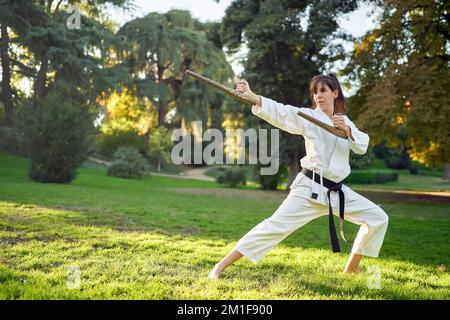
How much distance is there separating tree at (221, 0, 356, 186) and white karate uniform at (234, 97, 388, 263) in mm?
13648

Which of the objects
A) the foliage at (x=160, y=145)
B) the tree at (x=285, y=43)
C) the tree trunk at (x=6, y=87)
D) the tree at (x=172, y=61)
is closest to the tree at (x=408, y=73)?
the tree at (x=285, y=43)

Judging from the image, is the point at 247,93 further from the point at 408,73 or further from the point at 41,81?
the point at 41,81

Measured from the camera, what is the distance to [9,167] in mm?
19859

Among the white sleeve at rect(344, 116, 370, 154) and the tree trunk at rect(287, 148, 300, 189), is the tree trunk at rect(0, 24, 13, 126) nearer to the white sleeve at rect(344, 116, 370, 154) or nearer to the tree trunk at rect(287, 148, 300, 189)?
the tree trunk at rect(287, 148, 300, 189)

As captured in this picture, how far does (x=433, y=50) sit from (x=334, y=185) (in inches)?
563

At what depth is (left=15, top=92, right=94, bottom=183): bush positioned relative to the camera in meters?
16.3

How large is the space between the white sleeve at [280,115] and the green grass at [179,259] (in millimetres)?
1468

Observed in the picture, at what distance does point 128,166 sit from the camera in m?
24.5

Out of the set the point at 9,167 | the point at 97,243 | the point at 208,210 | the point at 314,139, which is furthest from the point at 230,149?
the point at 314,139

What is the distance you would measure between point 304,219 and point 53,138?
1434 centimetres

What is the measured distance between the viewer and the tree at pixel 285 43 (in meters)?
17.4
